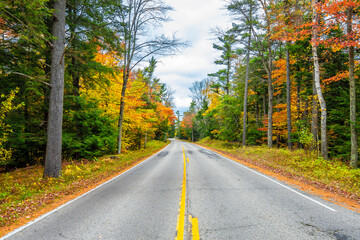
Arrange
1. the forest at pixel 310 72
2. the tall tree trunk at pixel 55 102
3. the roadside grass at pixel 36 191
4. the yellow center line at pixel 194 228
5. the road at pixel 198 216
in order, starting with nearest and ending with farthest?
the yellow center line at pixel 194 228 < the road at pixel 198 216 < the roadside grass at pixel 36 191 < the tall tree trunk at pixel 55 102 < the forest at pixel 310 72

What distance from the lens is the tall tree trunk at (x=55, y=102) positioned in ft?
22.6

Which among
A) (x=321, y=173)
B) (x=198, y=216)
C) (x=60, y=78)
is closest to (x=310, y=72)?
(x=321, y=173)

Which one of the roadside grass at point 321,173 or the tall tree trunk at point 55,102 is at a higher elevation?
the tall tree trunk at point 55,102

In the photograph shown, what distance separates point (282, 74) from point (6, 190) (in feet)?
72.2

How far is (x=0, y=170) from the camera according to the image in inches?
400

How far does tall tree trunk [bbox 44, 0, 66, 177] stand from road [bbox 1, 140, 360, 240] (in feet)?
9.73

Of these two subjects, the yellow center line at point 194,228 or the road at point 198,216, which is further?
the road at point 198,216

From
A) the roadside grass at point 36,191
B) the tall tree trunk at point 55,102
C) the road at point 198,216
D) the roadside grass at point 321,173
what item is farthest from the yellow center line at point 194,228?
the tall tree trunk at point 55,102

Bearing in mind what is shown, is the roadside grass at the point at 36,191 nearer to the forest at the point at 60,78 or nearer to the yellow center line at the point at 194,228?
the forest at the point at 60,78

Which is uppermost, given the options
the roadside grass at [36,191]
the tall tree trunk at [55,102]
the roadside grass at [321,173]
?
the tall tree trunk at [55,102]

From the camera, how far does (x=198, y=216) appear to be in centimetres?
363

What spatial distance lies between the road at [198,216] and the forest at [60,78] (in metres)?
4.26

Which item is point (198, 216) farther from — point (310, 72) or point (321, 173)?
point (310, 72)

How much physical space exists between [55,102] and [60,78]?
108cm
